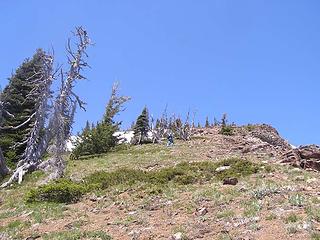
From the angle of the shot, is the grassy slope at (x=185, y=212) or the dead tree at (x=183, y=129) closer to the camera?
the grassy slope at (x=185, y=212)

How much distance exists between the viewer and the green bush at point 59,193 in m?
22.1

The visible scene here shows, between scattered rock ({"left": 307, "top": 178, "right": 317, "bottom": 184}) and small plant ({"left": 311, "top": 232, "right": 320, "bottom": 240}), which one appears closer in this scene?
small plant ({"left": 311, "top": 232, "right": 320, "bottom": 240})

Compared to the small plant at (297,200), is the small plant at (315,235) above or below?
below

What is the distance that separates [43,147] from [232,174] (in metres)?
17.5

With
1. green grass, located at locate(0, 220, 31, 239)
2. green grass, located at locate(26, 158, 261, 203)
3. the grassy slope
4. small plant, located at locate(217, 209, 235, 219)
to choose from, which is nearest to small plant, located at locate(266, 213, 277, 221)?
the grassy slope

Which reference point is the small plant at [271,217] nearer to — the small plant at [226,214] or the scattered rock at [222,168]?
the small plant at [226,214]

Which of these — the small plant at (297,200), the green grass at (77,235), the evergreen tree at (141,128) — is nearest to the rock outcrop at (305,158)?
the small plant at (297,200)

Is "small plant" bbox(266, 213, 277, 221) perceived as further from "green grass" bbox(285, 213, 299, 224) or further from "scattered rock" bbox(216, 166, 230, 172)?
"scattered rock" bbox(216, 166, 230, 172)

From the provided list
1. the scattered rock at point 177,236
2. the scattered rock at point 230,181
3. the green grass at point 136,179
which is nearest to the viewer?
the scattered rock at point 177,236

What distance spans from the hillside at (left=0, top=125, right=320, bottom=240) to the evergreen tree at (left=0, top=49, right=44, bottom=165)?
9982 mm

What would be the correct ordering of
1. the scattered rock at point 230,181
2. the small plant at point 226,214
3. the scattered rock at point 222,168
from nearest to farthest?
the small plant at point 226,214, the scattered rock at point 230,181, the scattered rock at point 222,168

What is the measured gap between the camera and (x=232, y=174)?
23172 millimetres

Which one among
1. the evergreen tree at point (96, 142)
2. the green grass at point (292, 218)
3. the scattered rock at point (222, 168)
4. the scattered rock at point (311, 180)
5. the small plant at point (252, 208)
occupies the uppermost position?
the evergreen tree at point (96, 142)

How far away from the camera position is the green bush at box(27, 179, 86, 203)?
2211cm
